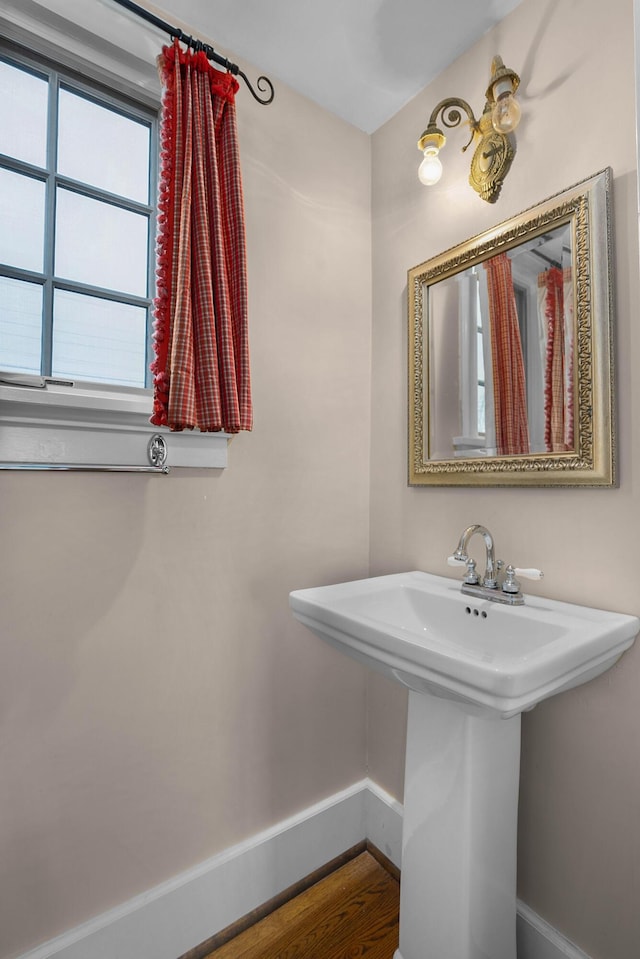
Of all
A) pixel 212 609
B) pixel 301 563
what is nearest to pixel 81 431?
pixel 212 609

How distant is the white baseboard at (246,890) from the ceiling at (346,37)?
2194 mm

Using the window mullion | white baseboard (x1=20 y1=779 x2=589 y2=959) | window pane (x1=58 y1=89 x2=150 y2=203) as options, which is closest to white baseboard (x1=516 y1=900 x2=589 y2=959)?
white baseboard (x1=20 y1=779 x2=589 y2=959)

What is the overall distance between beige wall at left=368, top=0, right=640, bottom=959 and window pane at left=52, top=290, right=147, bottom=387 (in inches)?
36.1

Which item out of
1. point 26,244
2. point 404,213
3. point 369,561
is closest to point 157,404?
point 26,244

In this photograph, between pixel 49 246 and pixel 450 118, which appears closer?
pixel 49 246

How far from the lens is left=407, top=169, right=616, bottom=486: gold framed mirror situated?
3.50 feet

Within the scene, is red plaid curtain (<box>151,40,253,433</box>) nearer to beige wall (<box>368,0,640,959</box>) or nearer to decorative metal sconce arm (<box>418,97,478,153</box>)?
decorative metal sconce arm (<box>418,97,478,153</box>)

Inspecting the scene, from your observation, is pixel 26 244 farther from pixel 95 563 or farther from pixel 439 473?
pixel 439 473

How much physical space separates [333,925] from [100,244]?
1882mm

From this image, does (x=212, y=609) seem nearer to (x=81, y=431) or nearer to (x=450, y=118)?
(x=81, y=431)

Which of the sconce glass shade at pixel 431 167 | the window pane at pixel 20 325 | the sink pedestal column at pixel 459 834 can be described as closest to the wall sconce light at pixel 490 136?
the sconce glass shade at pixel 431 167

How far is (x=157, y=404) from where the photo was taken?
3.63 feet

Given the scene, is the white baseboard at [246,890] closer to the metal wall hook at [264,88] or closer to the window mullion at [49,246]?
the window mullion at [49,246]

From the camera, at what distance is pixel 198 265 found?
3.79 ft
